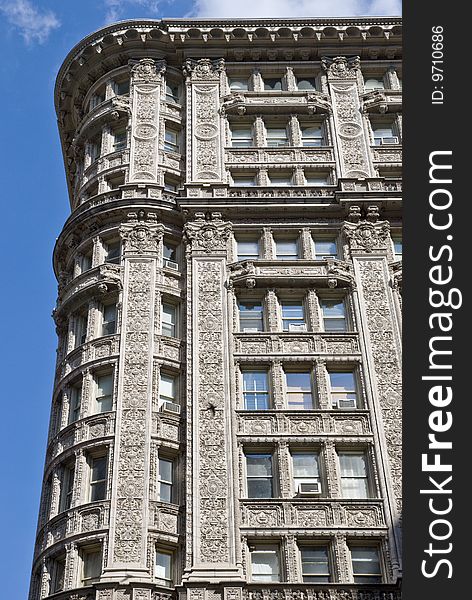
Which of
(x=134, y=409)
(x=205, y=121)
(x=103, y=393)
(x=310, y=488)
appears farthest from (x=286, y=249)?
(x=310, y=488)

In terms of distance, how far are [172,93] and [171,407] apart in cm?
1853

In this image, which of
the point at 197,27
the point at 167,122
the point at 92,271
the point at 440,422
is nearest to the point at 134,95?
the point at 167,122

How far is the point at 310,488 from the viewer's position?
108ft

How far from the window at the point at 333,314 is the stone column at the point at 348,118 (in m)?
6.78

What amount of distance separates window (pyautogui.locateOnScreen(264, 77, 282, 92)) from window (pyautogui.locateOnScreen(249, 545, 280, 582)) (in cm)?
2454

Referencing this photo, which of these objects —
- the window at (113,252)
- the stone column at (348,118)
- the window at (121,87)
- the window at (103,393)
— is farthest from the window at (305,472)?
the window at (121,87)

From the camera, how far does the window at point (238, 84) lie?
153 feet

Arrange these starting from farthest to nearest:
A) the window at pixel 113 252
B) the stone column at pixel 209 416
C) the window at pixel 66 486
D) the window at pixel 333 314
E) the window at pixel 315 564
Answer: the window at pixel 113 252
the window at pixel 333 314
the window at pixel 66 486
the window at pixel 315 564
the stone column at pixel 209 416

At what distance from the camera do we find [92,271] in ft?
128

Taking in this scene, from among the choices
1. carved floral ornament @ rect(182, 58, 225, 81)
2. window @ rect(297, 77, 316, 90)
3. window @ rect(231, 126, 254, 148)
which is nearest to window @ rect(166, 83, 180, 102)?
carved floral ornament @ rect(182, 58, 225, 81)

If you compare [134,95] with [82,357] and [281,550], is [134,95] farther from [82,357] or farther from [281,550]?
[281,550]

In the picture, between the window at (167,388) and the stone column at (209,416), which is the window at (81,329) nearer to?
the window at (167,388)

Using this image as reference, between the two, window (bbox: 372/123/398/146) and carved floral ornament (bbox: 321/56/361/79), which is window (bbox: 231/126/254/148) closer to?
carved floral ornament (bbox: 321/56/361/79)

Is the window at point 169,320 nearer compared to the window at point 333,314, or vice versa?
the window at point 169,320
